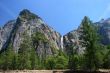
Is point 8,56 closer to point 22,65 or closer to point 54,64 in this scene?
point 22,65

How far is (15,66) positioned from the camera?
128m

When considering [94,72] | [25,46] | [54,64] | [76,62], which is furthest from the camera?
[54,64]

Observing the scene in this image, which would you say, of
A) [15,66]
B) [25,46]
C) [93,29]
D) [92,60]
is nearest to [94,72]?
[92,60]

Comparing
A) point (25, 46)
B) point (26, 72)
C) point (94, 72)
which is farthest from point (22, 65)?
point (94, 72)

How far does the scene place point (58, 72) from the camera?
78125 mm

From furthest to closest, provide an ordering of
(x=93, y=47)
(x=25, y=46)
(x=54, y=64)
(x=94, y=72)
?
(x=54, y=64) < (x=25, y=46) < (x=93, y=47) < (x=94, y=72)

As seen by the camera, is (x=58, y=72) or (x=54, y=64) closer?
(x=58, y=72)

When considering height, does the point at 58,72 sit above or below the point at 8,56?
below

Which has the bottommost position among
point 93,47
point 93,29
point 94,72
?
point 94,72

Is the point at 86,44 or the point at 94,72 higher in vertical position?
the point at 86,44

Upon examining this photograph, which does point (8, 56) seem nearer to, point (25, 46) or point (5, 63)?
point (5, 63)

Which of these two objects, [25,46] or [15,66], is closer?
[25,46]

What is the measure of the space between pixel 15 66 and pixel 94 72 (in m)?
60.8

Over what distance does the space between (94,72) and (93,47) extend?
8.84 metres
